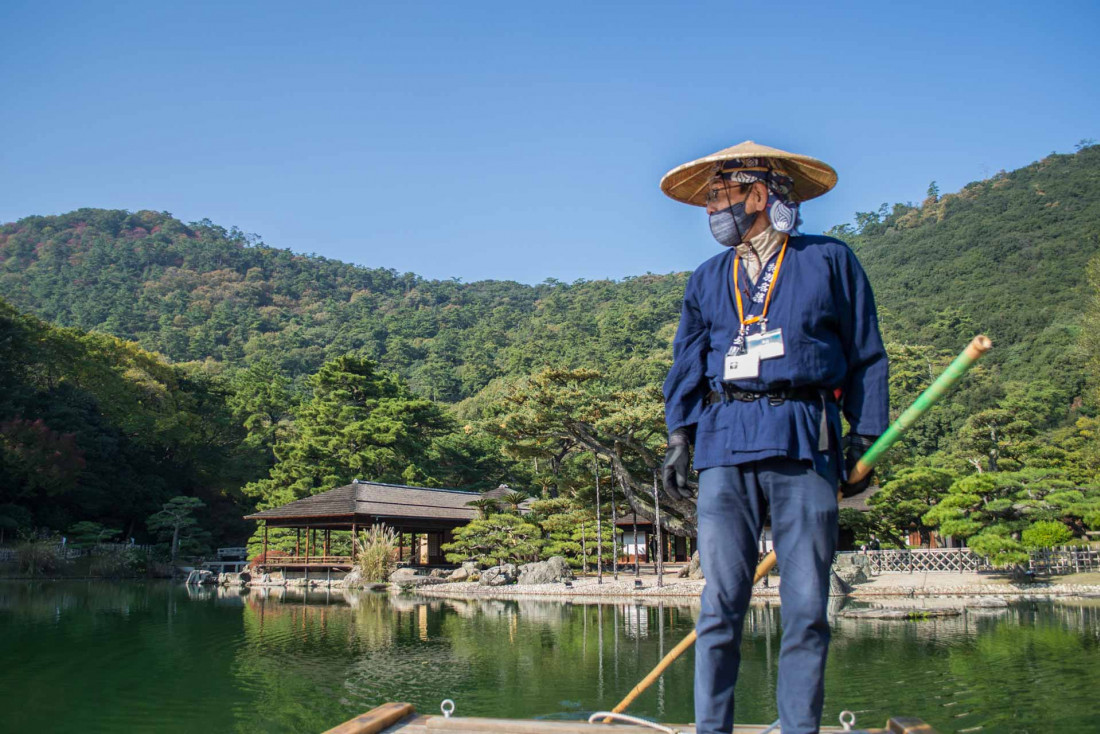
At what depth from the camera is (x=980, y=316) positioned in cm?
3619

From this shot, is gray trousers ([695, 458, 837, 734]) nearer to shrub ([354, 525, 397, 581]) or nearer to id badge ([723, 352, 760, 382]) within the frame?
id badge ([723, 352, 760, 382])

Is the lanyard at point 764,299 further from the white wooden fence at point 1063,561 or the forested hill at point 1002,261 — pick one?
the forested hill at point 1002,261

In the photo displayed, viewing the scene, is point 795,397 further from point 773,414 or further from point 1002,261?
point 1002,261

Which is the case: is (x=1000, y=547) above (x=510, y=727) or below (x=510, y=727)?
below

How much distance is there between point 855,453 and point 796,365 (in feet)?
0.76

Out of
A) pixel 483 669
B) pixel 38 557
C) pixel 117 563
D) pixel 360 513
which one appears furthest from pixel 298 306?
pixel 483 669

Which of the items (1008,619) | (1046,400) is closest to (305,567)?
(1008,619)

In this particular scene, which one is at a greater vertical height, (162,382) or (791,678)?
(162,382)

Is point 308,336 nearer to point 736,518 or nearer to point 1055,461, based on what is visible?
point 1055,461

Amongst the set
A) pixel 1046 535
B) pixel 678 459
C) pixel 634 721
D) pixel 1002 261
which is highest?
pixel 1002 261

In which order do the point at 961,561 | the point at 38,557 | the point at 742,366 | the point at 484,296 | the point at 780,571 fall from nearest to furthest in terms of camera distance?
the point at 780,571 < the point at 742,366 < the point at 961,561 < the point at 38,557 < the point at 484,296

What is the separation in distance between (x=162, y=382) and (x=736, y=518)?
32.1 m

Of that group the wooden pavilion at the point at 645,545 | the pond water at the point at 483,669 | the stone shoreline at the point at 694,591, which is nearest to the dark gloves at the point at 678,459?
the pond water at the point at 483,669

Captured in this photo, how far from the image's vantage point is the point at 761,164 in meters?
1.97
